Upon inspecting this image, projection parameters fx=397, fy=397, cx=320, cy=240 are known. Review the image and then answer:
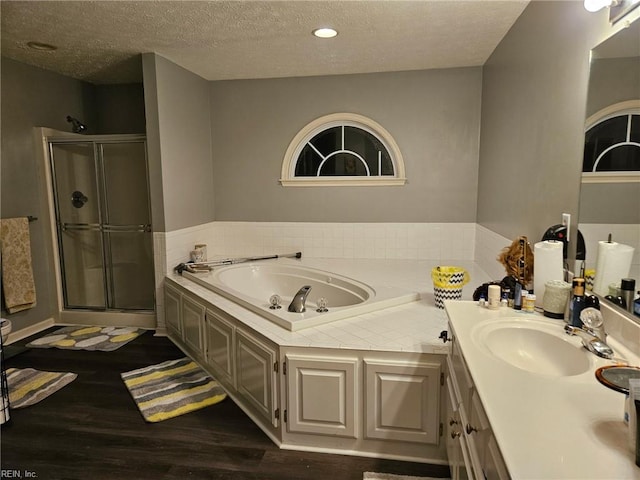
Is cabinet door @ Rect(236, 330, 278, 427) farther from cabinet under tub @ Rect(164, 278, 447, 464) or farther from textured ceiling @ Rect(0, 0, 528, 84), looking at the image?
textured ceiling @ Rect(0, 0, 528, 84)

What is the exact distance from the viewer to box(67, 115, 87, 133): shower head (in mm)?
4008

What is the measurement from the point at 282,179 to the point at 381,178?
1.04 m

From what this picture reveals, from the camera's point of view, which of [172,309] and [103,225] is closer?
[172,309]

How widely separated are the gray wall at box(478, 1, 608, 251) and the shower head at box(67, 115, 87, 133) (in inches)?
156

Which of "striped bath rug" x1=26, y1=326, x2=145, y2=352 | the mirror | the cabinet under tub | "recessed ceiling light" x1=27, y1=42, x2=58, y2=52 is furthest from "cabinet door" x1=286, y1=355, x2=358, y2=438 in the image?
"recessed ceiling light" x1=27, y1=42, x2=58, y2=52

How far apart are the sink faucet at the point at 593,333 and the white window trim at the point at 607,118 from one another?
474 millimetres

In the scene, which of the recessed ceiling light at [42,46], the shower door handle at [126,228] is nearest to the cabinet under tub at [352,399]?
the shower door handle at [126,228]

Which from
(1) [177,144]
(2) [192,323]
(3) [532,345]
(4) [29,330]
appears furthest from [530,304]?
(4) [29,330]

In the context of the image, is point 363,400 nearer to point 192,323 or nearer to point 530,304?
point 530,304

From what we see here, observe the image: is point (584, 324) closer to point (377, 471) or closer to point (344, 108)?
point (377, 471)

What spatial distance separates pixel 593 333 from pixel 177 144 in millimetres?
3455

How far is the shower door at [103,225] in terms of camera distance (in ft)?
12.9

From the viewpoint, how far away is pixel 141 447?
218 cm

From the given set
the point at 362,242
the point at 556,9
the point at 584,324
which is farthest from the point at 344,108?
the point at 584,324
